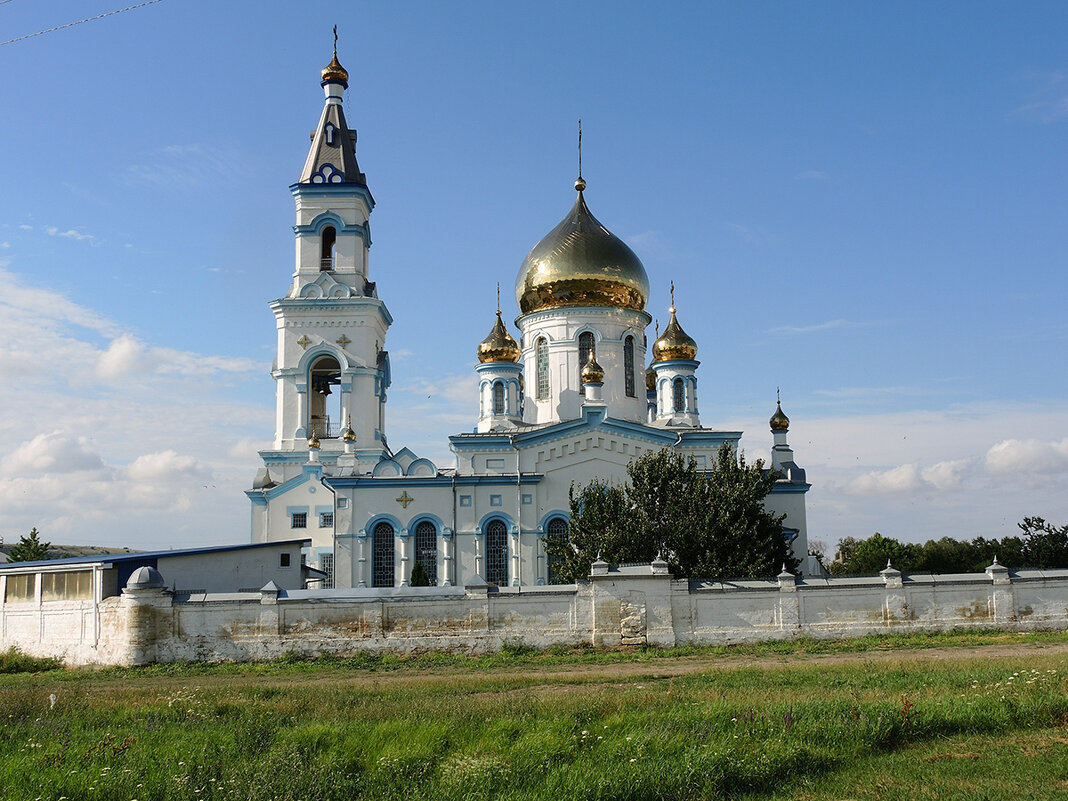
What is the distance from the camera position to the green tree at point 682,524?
24.2 m

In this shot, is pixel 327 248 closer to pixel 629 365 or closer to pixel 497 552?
pixel 629 365

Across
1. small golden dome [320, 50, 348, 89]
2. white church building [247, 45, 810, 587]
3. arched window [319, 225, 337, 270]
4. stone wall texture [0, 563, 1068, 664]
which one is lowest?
stone wall texture [0, 563, 1068, 664]

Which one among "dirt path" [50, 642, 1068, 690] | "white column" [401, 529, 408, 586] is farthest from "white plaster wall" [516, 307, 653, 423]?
"dirt path" [50, 642, 1068, 690]

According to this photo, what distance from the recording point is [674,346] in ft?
115

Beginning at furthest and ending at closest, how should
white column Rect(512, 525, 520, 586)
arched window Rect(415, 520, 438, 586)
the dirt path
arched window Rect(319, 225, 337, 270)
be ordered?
arched window Rect(319, 225, 337, 270), arched window Rect(415, 520, 438, 586), white column Rect(512, 525, 520, 586), the dirt path

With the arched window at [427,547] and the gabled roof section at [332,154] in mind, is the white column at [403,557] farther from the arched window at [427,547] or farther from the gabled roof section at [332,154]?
the gabled roof section at [332,154]

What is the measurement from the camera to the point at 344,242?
121 feet

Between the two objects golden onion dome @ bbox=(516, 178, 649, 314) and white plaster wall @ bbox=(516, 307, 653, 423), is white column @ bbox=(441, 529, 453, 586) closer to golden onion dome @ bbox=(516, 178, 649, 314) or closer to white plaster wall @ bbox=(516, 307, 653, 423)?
white plaster wall @ bbox=(516, 307, 653, 423)

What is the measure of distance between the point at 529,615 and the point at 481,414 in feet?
52.1

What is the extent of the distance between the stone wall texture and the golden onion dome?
16635 mm

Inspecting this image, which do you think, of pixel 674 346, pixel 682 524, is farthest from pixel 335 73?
pixel 682 524

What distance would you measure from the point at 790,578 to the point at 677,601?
237 cm

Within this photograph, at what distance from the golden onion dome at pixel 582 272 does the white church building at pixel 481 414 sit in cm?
5

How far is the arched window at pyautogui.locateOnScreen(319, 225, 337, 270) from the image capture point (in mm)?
37250
